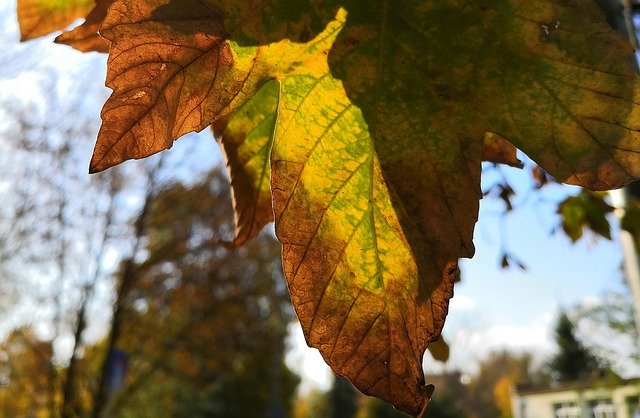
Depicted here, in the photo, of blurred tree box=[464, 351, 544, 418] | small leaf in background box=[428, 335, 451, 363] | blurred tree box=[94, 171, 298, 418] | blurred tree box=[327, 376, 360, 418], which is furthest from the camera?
blurred tree box=[464, 351, 544, 418]

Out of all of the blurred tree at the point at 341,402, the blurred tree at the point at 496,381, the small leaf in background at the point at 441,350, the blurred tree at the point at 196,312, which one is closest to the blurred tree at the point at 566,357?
the blurred tree at the point at 341,402

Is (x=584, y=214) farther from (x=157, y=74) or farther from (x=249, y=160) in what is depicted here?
(x=157, y=74)

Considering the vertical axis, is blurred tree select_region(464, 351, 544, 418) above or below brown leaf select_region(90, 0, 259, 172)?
below

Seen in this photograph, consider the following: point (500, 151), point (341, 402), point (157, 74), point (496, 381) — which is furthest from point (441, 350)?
point (496, 381)

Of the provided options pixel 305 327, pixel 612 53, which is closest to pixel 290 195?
pixel 305 327

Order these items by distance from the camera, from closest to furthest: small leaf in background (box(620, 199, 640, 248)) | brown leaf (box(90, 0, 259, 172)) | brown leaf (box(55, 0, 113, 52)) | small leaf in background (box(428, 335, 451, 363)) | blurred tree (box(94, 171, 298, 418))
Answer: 1. brown leaf (box(90, 0, 259, 172))
2. brown leaf (box(55, 0, 113, 52))
3. small leaf in background (box(428, 335, 451, 363))
4. small leaf in background (box(620, 199, 640, 248))
5. blurred tree (box(94, 171, 298, 418))

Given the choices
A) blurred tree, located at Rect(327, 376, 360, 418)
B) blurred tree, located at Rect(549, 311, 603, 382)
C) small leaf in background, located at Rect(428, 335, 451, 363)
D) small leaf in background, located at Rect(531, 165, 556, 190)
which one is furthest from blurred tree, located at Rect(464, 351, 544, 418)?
small leaf in background, located at Rect(428, 335, 451, 363)

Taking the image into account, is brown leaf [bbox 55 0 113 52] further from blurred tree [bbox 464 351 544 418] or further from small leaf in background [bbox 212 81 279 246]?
blurred tree [bbox 464 351 544 418]
